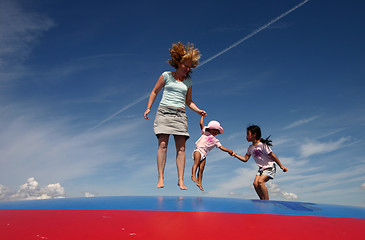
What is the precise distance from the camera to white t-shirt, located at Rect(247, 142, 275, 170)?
563 cm

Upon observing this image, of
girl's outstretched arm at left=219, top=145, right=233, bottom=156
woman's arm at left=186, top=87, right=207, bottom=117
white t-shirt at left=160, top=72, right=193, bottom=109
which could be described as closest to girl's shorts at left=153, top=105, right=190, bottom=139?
white t-shirt at left=160, top=72, right=193, bottom=109

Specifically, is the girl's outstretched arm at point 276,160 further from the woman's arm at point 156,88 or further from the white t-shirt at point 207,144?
the woman's arm at point 156,88

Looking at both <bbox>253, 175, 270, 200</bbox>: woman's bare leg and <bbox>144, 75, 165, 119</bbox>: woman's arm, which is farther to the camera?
<bbox>253, 175, 270, 200</bbox>: woman's bare leg

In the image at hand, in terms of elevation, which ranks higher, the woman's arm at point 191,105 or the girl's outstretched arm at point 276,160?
the woman's arm at point 191,105

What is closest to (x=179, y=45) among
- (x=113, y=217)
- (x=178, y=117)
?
(x=178, y=117)

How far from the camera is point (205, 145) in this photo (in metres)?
6.15

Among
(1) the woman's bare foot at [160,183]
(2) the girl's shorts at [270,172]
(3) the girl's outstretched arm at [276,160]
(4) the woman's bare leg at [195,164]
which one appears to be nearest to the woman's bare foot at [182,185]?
(1) the woman's bare foot at [160,183]

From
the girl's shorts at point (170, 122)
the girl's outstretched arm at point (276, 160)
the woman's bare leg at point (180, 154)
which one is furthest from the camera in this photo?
the girl's outstretched arm at point (276, 160)

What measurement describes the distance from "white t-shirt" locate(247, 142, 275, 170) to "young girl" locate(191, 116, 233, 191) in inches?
19.7

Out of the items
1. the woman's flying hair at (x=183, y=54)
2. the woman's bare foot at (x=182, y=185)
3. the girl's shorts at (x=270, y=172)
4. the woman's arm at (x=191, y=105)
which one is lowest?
the woman's bare foot at (x=182, y=185)

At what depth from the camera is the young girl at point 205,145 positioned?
6.08 m

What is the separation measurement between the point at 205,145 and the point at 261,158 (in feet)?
3.77

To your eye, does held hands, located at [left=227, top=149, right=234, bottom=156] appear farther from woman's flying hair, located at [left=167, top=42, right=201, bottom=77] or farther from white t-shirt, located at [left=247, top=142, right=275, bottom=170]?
woman's flying hair, located at [left=167, top=42, right=201, bottom=77]

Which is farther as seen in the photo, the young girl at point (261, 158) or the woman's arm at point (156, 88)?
the young girl at point (261, 158)
